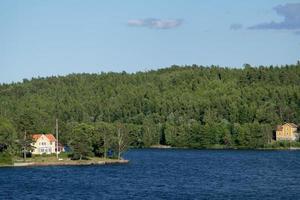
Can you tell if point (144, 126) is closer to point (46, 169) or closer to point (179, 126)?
point (179, 126)

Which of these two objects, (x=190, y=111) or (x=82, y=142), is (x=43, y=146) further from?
(x=190, y=111)

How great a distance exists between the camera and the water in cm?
6359

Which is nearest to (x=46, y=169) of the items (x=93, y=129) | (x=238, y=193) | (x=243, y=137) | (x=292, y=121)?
(x=93, y=129)

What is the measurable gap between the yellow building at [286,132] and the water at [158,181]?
52191 millimetres

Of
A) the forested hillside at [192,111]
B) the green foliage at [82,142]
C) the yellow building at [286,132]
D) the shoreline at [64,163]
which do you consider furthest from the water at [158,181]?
the yellow building at [286,132]

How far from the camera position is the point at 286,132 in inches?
6181

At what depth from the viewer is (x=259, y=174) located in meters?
84.1

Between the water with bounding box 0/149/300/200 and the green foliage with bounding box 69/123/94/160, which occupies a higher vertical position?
the green foliage with bounding box 69/123/94/160

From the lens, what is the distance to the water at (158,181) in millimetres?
63594

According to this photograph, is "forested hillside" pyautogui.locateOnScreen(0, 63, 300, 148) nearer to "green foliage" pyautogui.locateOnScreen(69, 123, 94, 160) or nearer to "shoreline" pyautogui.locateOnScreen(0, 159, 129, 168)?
"green foliage" pyautogui.locateOnScreen(69, 123, 94, 160)

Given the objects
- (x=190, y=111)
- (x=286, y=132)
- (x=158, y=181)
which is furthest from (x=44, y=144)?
(x=190, y=111)

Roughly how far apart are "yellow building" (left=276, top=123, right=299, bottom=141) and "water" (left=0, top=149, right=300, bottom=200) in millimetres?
52191

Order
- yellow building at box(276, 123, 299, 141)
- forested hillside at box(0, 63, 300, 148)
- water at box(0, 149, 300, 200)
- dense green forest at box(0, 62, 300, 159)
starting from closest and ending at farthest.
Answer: water at box(0, 149, 300, 200) → dense green forest at box(0, 62, 300, 159) → forested hillside at box(0, 63, 300, 148) → yellow building at box(276, 123, 299, 141)

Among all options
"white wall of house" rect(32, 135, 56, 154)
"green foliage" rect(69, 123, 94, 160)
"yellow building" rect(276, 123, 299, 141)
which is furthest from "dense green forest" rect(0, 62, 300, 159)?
"green foliage" rect(69, 123, 94, 160)
